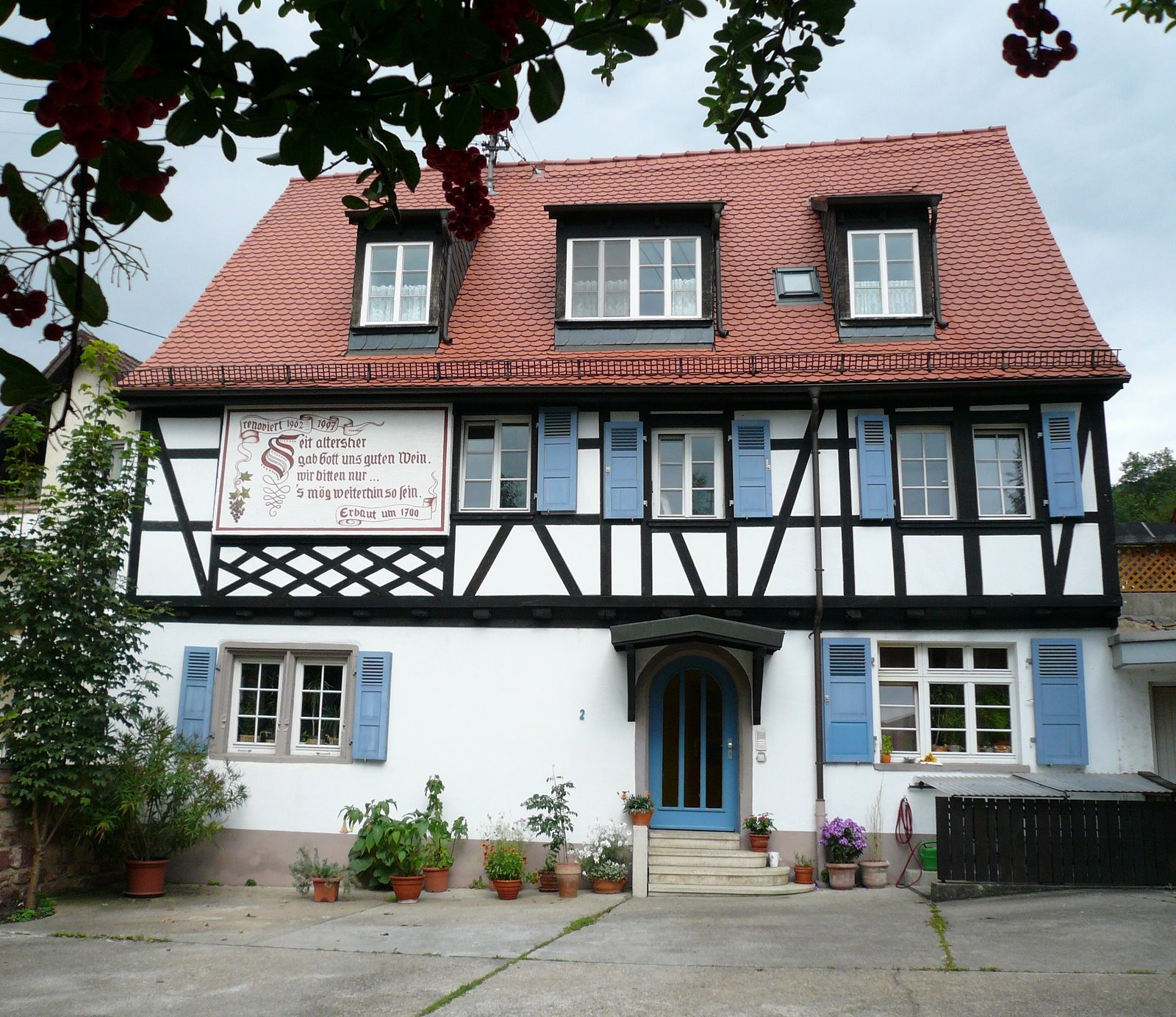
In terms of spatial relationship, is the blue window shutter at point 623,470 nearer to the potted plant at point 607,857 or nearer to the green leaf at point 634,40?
the potted plant at point 607,857

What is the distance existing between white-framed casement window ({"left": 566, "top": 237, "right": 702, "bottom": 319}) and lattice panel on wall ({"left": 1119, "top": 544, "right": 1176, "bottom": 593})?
5.86 m

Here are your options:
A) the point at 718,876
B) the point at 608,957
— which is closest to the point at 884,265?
the point at 718,876

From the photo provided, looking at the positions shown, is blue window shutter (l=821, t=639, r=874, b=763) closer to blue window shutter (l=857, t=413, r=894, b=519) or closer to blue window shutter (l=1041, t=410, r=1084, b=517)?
blue window shutter (l=857, t=413, r=894, b=519)

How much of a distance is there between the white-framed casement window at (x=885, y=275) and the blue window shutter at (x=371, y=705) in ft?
22.3

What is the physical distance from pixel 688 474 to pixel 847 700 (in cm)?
301

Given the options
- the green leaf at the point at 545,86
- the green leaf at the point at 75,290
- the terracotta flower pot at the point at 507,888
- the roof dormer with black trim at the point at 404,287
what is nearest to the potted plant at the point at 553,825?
the terracotta flower pot at the point at 507,888

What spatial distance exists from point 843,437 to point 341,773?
21.8 feet

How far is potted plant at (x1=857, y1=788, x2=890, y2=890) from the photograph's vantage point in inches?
450

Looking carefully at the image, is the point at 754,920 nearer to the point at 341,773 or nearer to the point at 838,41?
the point at 341,773

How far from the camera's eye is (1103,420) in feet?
40.5

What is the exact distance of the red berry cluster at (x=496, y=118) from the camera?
8.21 feet

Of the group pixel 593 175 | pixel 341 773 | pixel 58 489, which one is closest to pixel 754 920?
pixel 341 773

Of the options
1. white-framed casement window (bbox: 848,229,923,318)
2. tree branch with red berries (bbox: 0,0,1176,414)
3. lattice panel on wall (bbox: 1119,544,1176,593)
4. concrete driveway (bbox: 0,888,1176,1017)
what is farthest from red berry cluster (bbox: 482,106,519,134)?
lattice panel on wall (bbox: 1119,544,1176,593)

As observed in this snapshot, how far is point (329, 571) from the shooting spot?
Answer: 12.8 m
